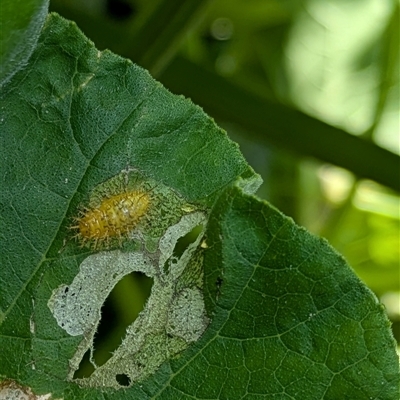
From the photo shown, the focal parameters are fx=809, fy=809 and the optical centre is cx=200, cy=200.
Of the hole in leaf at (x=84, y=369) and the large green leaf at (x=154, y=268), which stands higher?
the large green leaf at (x=154, y=268)

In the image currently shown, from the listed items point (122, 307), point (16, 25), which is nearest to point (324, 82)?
point (122, 307)

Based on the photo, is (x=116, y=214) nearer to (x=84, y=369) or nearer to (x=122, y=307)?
(x=84, y=369)

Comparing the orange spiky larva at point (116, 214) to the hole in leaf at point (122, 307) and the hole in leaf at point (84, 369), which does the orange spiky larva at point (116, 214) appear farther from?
the hole in leaf at point (122, 307)

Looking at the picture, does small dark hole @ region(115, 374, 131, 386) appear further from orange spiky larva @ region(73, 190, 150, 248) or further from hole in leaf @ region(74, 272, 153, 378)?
hole in leaf @ region(74, 272, 153, 378)

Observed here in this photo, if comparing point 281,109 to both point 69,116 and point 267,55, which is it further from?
point 267,55

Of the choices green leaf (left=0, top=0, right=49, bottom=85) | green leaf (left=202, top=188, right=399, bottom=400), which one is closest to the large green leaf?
green leaf (left=202, top=188, right=399, bottom=400)

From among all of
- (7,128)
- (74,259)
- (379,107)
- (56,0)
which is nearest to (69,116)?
(7,128)

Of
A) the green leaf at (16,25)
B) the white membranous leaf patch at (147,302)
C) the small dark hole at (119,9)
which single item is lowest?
the white membranous leaf patch at (147,302)

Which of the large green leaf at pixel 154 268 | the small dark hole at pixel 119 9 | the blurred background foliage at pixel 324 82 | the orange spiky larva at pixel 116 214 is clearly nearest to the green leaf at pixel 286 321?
the large green leaf at pixel 154 268
